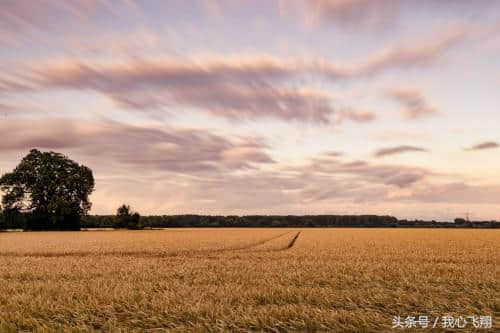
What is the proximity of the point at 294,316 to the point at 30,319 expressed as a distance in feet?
14.3

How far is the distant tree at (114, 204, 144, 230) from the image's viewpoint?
83.0 meters

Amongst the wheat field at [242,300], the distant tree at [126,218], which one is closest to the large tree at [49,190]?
the distant tree at [126,218]

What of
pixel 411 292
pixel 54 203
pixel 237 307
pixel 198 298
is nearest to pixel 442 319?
pixel 411 292

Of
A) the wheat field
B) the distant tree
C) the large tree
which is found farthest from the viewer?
the distant tree

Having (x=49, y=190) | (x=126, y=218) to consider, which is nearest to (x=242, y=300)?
(x=49, y=190)

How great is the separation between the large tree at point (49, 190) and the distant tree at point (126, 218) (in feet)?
57.6

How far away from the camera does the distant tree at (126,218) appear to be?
83.0 metres

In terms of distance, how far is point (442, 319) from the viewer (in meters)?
6.73

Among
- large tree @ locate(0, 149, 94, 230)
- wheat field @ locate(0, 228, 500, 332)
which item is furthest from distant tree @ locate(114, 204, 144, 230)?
wheat field @ locate(0, 228, 500, 332)

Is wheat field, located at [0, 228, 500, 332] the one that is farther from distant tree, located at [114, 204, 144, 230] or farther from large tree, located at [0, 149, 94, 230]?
distant tree, located at [114, 204, 144, 230]

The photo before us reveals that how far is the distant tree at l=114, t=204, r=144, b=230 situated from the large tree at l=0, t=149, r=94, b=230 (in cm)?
1756

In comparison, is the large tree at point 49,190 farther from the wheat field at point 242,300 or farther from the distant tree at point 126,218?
the wheat field at point 242,300

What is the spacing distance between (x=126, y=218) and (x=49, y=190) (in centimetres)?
2114

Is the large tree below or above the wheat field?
above
